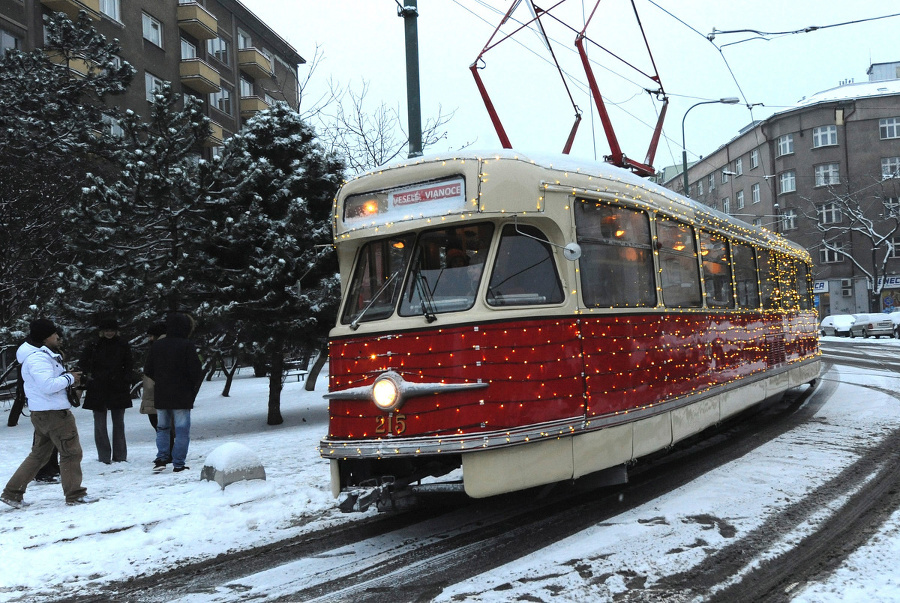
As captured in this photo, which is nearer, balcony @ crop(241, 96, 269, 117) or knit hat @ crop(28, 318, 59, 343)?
knit hat @ crop(28, 318, 59, 343)

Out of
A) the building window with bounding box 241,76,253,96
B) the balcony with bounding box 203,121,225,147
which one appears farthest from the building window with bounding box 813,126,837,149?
the balcony with bounding box 203,121,225,147

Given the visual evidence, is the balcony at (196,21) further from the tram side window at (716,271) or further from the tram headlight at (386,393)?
the tram headlight at (386,393)

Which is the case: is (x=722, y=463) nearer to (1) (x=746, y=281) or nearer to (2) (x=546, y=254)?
(1) (x=746, y=281)

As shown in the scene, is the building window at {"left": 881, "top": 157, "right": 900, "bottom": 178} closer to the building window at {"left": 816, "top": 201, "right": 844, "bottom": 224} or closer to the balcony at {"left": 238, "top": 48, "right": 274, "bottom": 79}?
the building window at {"left": 816, "top": 201, "right": 844, "bottom": 224}

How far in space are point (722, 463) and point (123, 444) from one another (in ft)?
24.4

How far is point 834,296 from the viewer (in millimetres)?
53656

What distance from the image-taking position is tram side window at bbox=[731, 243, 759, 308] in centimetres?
991

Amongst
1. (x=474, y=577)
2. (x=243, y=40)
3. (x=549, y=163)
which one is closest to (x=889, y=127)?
(x=243, y=40)

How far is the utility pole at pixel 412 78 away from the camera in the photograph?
9.32m

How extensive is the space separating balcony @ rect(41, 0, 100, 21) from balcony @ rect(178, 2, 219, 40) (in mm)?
5755

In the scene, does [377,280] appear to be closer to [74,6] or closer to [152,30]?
[74,6]

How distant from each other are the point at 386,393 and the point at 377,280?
1.14 m

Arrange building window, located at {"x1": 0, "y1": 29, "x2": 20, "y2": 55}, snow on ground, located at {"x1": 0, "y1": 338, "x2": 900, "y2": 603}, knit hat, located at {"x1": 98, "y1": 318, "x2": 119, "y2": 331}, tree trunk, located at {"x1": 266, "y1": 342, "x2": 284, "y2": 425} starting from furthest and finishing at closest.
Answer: building window, located at {"x1": 0, "y1": 29, "x2": 20, "y2": 55} → tree trunk, located at {"x1": 266, "y1": 342, "x2": 284, "y2": 425} → knit hat, located at {"x1": 98, "y1": 318, "x2": 119, "y2": 331} → snow on ground, located at {"x1": 0, "y1": 338, "x2": 900, "y2": 603}

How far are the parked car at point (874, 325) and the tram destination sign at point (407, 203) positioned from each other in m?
41.2
